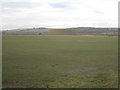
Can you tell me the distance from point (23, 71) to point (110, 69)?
188 inches

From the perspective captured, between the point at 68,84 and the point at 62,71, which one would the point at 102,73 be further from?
the point at 68,84

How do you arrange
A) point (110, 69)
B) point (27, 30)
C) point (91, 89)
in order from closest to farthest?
point (91, 89) → point (110, 69) → point (27, 30)

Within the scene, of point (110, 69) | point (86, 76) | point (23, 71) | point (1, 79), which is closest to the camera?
point (1, 79)

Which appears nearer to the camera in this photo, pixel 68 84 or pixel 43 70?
pixel 68 84

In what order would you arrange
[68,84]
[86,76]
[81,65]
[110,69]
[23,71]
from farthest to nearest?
1. [81,65]
2. [110,69]
3. [23,71]
4. [86,76]
5. [68,84]

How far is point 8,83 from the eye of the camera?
8.07 metres

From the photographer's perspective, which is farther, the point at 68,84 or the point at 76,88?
the point at 68,84

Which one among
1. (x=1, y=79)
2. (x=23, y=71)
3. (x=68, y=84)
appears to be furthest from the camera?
(x=23, y=71)

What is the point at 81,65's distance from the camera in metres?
12.2

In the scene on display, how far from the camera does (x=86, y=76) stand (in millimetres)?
9398

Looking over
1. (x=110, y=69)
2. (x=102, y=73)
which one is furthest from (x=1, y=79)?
(x=110, y=69)

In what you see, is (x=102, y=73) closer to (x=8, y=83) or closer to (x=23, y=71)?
(x=23, y=71)

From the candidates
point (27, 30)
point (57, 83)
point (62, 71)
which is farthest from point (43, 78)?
point (27, 30)

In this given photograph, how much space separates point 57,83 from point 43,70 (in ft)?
8.51
